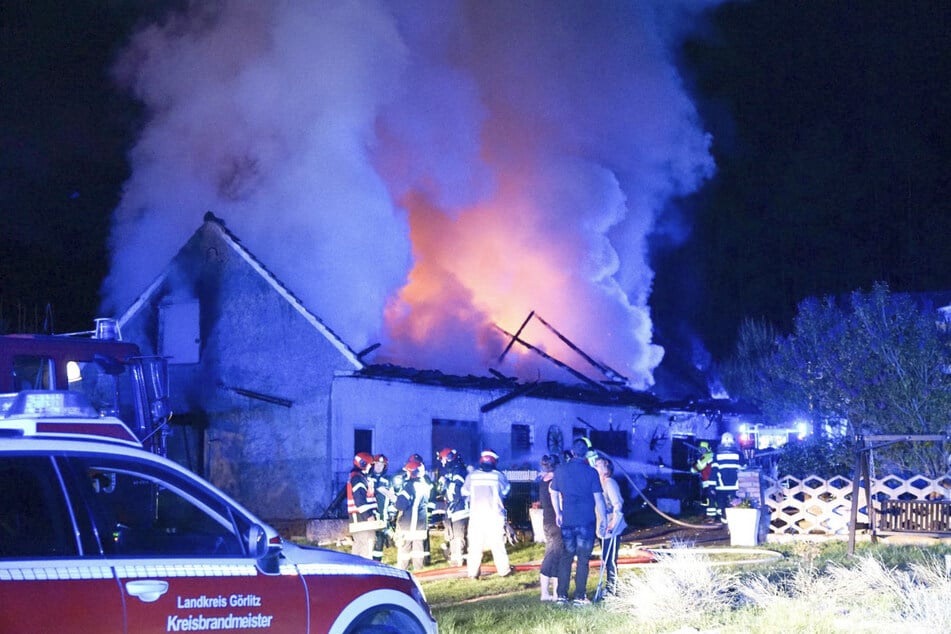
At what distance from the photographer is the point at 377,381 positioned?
18.3 metres

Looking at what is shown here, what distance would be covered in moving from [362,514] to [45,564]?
8.97 m

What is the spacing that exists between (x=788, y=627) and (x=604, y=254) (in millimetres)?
20744

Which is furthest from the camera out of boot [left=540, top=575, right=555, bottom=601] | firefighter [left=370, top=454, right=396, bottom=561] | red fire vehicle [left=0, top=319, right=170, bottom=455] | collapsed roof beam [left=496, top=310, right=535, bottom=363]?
collapsed roof beam [left=496, top=310, right=535, bottom=363]

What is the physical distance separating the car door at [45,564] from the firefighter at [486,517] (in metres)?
8.73

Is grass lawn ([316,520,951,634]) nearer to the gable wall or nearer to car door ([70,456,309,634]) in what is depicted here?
car door ([70,456,309,634])

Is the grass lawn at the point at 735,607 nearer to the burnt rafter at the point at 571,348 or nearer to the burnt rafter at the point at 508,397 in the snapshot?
the burnt rafter at the point at 508,397

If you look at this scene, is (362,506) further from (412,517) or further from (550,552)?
(550,552)

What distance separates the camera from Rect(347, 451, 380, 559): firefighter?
13102 mm

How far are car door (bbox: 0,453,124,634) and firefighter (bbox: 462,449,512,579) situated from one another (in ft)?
28.6

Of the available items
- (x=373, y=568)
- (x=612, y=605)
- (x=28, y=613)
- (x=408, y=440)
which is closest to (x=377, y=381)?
(x=408, y=440)

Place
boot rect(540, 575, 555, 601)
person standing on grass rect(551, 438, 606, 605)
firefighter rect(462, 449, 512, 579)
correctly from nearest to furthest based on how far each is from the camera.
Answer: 1. person standing on grass rect(551, 438, 606, 605)
2. boot rect(540, 575, 555, 601)
3. firefighter rect(462, 449, 512, 579)

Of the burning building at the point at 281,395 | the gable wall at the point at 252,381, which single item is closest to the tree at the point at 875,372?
the burning building at the point at 281,395

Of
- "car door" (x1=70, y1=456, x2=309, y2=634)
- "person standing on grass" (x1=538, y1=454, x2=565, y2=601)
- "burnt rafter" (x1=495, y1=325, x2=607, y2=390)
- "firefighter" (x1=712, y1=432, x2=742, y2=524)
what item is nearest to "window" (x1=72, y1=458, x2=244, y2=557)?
"car door" (x1=70, y1=456, x2=309, y2=634)

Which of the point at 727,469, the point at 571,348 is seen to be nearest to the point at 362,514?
the point at 727,469
